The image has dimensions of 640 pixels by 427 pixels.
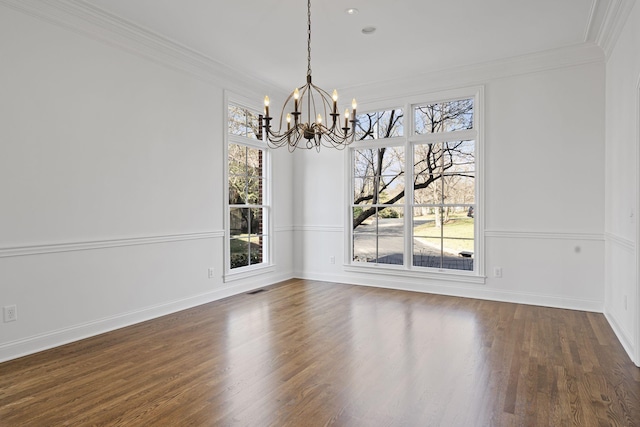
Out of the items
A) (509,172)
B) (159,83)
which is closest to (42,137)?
(159,83)

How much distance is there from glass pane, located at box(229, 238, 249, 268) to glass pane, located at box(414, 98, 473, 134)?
302cm

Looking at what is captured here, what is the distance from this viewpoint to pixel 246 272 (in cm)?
569

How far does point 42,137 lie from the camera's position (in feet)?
11.1

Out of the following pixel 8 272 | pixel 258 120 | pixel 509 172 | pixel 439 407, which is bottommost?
pixel 439 407

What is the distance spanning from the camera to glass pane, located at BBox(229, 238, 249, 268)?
18.3 ft

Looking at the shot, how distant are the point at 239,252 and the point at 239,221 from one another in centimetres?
45

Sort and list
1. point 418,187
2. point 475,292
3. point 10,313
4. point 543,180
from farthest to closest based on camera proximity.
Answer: point 418,187, point 475,292, point 543,180, point 10,313

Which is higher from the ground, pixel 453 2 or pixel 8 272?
pixel 453 2

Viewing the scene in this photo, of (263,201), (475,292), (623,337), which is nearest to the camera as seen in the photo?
(623,337)

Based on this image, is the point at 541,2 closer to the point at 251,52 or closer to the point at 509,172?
the point at 509,172

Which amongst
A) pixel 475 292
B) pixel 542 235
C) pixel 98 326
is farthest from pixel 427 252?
pixel 98 326

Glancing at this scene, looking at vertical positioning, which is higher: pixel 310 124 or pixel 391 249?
pixel 310 124

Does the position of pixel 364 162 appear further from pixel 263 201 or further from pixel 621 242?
pixel 621 242

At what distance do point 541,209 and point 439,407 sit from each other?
340 centimetres
